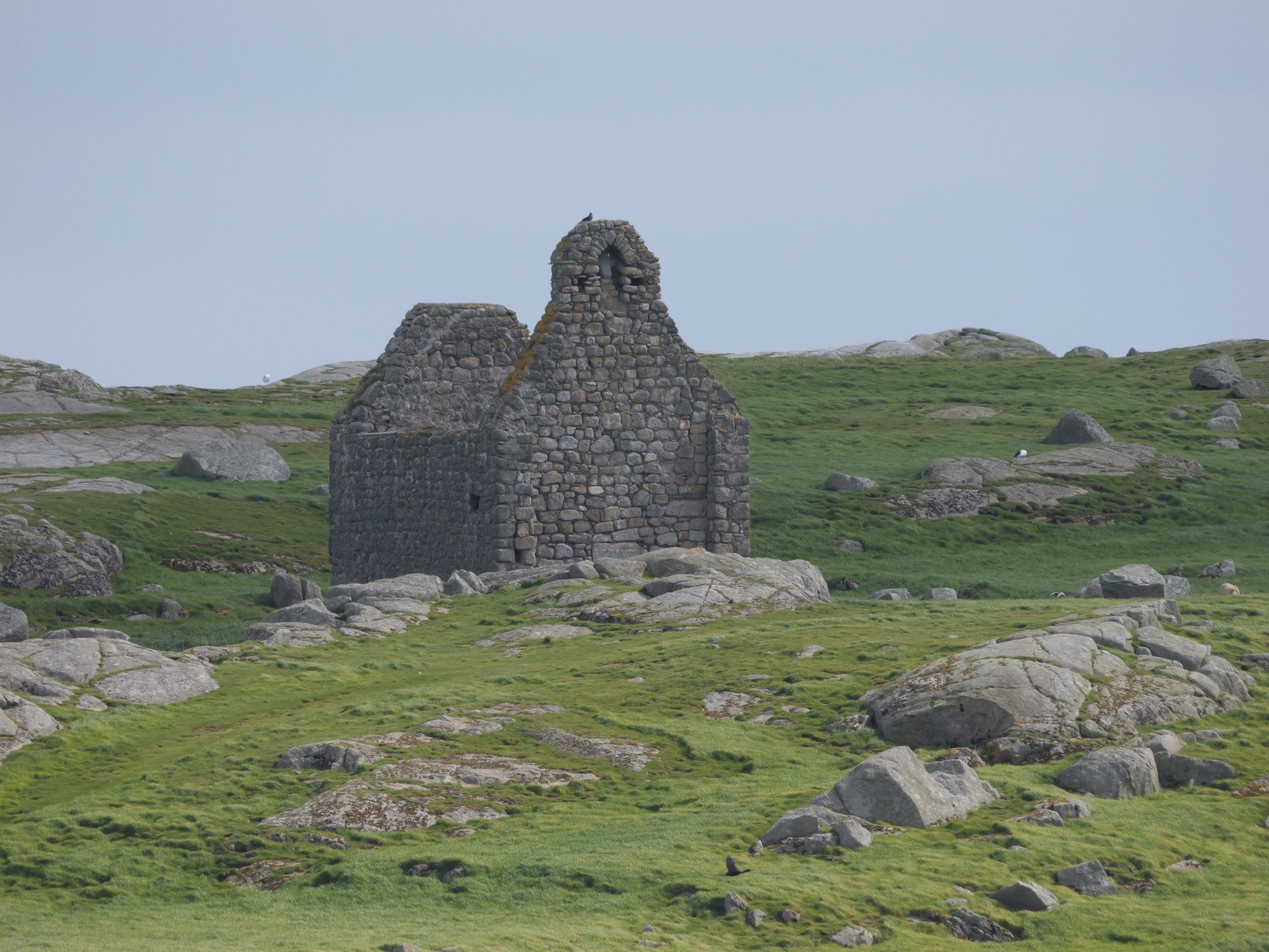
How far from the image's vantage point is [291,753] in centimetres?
1831

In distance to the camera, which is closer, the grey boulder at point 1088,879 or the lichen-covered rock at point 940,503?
the grey boulder at point 1088,879

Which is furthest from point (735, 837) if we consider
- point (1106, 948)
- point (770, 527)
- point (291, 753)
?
point (770, 527)

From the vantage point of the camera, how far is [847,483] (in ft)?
172

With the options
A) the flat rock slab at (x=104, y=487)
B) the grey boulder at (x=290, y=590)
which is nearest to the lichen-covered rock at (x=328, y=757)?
the grey boulder at (x=290, y=590)

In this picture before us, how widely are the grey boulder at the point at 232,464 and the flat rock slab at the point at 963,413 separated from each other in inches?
1117

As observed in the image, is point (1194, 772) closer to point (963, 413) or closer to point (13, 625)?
point (13, 625)

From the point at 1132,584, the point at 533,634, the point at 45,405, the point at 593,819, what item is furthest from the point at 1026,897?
the point at 45,405

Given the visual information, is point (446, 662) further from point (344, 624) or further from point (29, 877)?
point (29, 877)

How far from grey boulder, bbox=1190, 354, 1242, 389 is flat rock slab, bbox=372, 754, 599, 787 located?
66.8 m

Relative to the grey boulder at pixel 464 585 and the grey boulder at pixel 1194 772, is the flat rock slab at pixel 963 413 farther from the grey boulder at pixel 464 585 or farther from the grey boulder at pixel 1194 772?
the grey boulder at pixel 1194 772

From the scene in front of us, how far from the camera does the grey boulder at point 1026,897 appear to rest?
14.0 metres

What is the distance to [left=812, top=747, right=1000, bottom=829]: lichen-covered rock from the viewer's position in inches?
623

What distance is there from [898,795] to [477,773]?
4.84 m

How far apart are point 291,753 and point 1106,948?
9.17 m
